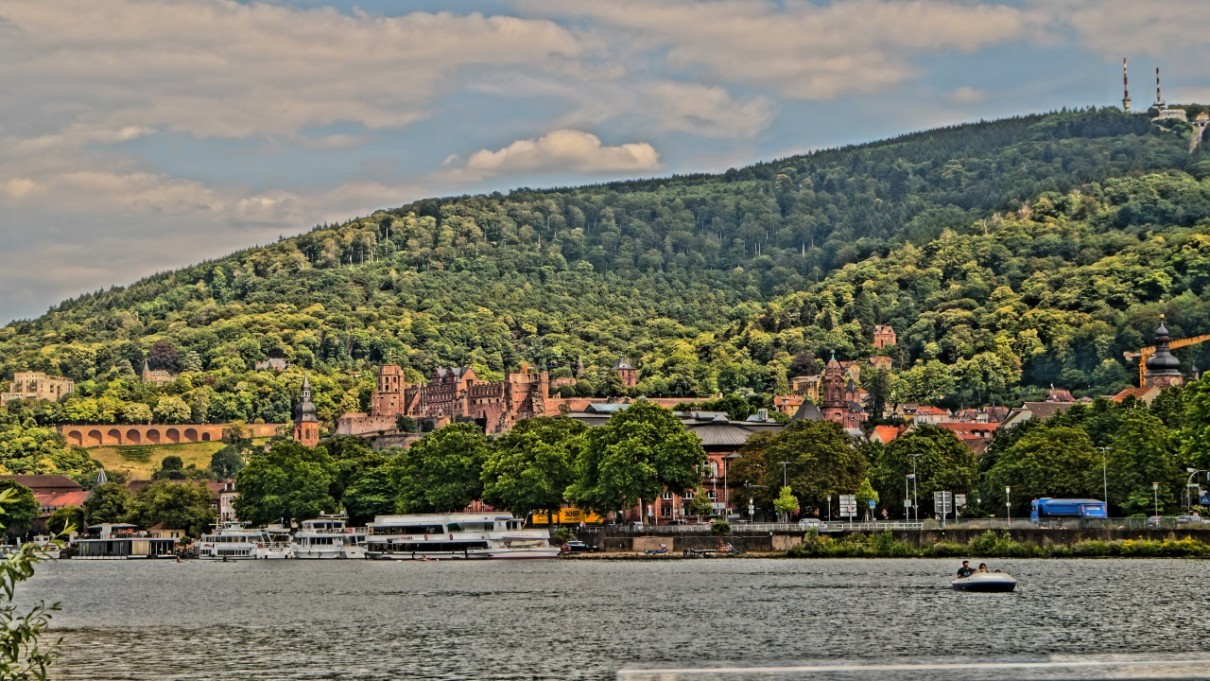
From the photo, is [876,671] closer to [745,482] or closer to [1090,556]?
[1090,556]

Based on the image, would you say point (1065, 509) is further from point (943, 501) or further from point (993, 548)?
point (993, 548)

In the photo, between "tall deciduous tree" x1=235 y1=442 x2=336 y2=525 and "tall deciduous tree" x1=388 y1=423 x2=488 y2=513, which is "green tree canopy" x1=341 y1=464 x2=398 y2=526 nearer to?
"tall deciduous tree" x1=235 y1=442 x2=336 y2=525

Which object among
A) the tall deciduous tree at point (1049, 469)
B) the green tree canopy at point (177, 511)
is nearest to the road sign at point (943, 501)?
the tall deciduous tree at point (1049, 469)

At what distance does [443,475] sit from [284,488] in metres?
22.1

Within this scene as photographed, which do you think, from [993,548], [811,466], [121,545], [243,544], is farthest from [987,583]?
[121,545]

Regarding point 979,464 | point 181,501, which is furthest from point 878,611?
point 181,501

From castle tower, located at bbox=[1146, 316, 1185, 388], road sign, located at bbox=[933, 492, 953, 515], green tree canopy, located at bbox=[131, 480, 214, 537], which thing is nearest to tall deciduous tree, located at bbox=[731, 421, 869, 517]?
A: road sign, located at bbox=[933, 492, 953, 515]

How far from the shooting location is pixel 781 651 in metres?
54.3

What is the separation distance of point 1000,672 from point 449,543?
10229 cm

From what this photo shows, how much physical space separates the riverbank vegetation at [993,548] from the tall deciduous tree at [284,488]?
63.4 meters

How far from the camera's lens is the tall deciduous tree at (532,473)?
5630 inches

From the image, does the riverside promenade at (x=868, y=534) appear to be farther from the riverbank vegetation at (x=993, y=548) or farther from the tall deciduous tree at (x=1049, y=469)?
the tall deciduous tree at (x=1049, y=469)

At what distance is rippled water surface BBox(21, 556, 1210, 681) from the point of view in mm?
54719

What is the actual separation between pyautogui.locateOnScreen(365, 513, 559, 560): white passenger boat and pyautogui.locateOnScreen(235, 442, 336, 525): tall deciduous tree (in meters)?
22.5
